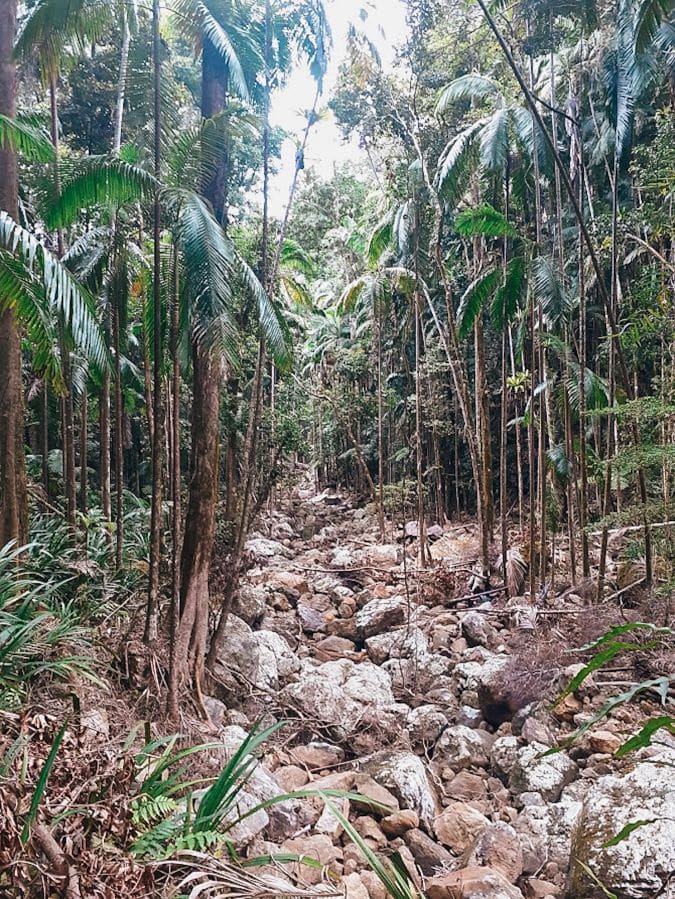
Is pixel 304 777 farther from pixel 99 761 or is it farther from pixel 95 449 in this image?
pixel 95 449

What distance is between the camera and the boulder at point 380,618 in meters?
9.42

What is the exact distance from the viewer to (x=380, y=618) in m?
9.48

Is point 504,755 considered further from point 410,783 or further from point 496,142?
point 496,142

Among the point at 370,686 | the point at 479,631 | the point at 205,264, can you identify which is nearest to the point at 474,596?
the point at 479,631

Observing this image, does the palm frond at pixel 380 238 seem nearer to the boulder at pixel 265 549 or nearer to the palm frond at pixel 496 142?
the palm frond at pixel 496 142

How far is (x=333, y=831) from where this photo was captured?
14.4ft

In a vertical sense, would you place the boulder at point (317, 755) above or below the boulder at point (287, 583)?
below

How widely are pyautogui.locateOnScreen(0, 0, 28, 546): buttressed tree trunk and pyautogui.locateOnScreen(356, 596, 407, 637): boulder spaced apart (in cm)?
536

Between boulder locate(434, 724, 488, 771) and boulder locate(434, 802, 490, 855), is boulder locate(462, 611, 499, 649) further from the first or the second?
boulder locate(434, 802, 490, 855)

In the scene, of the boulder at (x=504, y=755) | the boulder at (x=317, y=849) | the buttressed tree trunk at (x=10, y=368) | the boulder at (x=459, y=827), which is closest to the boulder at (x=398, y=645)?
the boulder at (x=504, y=755)

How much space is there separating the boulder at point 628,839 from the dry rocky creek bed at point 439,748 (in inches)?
0.4

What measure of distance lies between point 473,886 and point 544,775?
212cm

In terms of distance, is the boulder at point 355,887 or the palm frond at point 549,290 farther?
the palm frond at point 549,290

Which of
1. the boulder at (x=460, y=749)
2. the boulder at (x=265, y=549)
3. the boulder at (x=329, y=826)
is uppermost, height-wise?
the boulder at (x=265, y=549)
